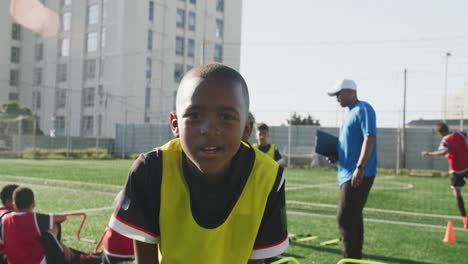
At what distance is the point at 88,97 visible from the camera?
1971 inches

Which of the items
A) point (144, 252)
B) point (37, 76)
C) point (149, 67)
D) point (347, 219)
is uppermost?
point (149, 67)

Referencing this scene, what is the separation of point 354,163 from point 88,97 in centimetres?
4695

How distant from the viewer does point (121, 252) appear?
5.09 meters

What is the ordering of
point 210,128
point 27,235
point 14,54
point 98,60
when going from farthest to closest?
point 14,54, point 98,60, point 27,235, point 210,128

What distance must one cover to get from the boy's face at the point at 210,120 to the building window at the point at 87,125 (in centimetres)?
4746

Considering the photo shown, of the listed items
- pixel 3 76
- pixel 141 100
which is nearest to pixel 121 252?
pixel 141 100

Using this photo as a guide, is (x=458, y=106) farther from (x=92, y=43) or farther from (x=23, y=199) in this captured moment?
(x=92, y=43)

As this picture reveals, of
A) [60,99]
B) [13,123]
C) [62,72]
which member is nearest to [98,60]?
[62,72]

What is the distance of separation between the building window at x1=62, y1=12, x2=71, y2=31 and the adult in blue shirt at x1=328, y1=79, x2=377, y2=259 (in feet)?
159

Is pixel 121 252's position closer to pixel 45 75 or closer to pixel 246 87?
pixel 246 87

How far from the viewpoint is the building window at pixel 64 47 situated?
50219mm

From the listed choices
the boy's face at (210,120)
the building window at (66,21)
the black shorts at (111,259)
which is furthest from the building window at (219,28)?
the boy's face at (210,120)

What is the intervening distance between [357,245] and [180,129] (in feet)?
13.7

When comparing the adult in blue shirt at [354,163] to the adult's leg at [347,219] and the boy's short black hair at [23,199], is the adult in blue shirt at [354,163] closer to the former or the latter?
the adult's leg at [347,219]
